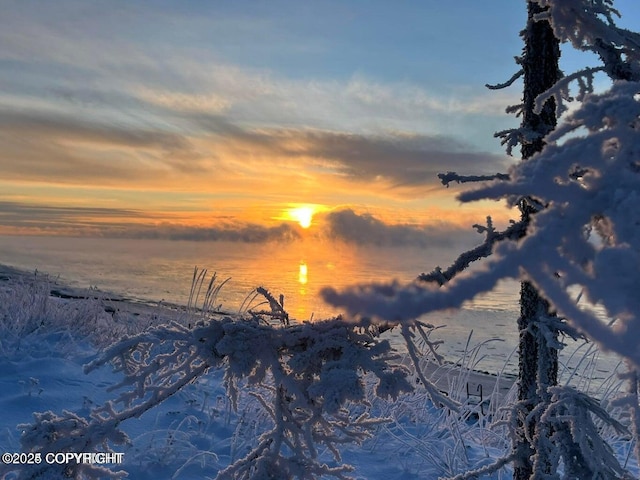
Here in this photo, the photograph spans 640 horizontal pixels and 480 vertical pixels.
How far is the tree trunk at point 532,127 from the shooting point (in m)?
3.14

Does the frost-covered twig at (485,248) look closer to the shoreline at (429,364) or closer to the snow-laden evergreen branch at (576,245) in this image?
the shoreline at (429,364)

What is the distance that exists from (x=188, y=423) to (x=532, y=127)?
182 inches

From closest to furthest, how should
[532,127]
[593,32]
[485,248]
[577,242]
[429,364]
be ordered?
[577,242] < [593,32] < [485,248] < [532,127] < [429,364]

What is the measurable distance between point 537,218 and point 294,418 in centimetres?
174

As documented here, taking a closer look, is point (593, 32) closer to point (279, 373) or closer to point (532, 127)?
point (532, 127)

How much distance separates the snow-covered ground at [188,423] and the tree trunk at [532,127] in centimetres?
123

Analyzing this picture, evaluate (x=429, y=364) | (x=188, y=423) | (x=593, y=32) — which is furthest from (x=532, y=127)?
(x=429, y=364)

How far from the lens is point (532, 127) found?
10.5 ft

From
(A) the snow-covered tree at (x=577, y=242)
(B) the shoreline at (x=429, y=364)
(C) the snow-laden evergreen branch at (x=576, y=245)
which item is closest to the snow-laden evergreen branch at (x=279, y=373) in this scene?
(B) the shoreline at (x=429, y=364)

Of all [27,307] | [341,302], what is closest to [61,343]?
[27,307]

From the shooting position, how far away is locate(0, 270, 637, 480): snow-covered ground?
5.05 metres

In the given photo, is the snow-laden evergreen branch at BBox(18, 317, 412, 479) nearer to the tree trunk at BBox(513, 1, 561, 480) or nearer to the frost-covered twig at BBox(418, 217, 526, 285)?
the frost-covered twig at BBox(418, 217, 526, 285)

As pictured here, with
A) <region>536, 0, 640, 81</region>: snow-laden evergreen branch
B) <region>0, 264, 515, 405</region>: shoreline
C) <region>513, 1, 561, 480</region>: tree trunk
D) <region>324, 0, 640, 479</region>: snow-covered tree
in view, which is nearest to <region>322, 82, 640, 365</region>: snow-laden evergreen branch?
<region>324, 0, 640, 479</region>: snow-covered tree

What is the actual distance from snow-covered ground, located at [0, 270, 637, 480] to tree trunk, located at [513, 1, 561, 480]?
48.3 inches
